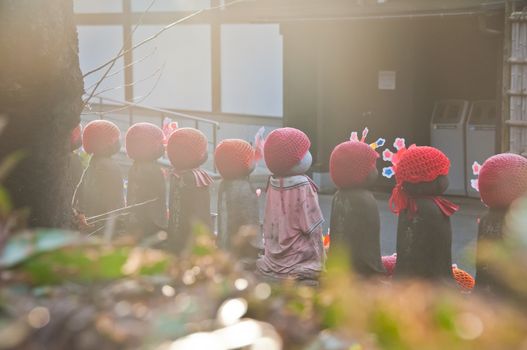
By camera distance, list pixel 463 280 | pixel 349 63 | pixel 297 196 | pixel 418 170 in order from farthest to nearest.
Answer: pixel 349 63, pixel 297 196, pixel 463 280, pixel 418 170

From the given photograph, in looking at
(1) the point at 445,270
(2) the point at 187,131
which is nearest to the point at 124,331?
(1) the point at 445,270

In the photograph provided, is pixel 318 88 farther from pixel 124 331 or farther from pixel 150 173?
pixel 124 331

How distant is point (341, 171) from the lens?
642 cm

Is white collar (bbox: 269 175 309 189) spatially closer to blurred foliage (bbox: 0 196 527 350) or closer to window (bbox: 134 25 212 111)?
blurred foliage (bbox: 0 196 527 350)

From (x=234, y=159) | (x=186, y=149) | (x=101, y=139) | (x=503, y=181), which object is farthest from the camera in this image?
(x=101, y=139)

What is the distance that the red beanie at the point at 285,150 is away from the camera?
21.8ft

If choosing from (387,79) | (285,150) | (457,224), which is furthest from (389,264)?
(387,79)

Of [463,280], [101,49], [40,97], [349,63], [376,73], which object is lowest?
[463,280]

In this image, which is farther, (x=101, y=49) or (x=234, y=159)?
(x=101, y=49)

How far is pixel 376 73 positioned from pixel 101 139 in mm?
7461

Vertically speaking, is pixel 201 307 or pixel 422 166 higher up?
pixel 201 307

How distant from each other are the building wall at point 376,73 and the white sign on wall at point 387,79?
80 millimetres

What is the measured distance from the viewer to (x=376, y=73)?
15.0 meters

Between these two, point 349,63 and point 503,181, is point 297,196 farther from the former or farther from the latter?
point 349,63
